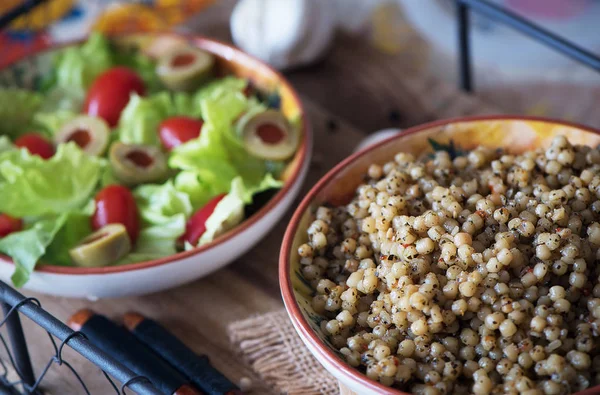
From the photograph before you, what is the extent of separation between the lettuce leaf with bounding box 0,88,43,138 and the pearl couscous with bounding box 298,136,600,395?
0.79 metres

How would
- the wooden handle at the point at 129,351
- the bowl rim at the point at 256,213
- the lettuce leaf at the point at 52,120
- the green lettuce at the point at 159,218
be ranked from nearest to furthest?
the wooden handle at the point at 129,351, the bowl rim at the point at 256,213, the green lettuce at the point at 159,218, the lettuce leaf at the point at 52,120

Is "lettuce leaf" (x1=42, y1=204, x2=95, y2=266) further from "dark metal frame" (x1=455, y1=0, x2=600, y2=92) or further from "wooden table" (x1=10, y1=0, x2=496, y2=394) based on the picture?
"dark metal frame" (x1=455, y1=0, x2=600, y2=92)

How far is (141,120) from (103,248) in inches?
13.6

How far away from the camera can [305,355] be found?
1.07 m

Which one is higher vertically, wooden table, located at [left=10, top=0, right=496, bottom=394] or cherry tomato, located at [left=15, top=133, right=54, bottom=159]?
cherry tomato, located at [left=15, top=133, right=54, bottom=159]

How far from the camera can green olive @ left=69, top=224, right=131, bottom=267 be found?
1.10 m

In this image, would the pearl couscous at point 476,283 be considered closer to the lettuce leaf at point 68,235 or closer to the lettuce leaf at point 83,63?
the lettuce leaf at point 68,235

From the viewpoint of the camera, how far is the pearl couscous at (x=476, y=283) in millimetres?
785

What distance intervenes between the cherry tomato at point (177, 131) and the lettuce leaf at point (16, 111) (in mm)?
321

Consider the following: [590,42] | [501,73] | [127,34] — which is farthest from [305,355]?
[590,42]

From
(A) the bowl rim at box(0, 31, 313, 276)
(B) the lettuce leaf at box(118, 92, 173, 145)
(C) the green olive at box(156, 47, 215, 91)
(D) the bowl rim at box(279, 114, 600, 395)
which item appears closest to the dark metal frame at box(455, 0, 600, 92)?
(D) the bowl rim at box(279, 114, 600, 395)

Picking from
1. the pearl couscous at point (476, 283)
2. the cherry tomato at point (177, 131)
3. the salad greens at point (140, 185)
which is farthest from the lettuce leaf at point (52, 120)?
the pearl couscous at point (476, 283)

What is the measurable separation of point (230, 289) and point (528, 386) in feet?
1.88

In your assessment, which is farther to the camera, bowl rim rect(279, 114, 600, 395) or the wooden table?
the wooden table
